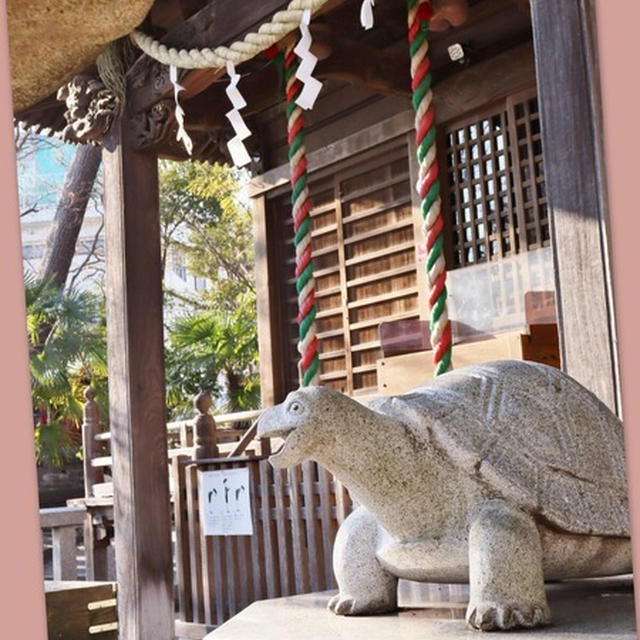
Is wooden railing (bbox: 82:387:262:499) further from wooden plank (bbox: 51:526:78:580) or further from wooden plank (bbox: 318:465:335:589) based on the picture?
wooden plank (bbox: 318:465:335:589)

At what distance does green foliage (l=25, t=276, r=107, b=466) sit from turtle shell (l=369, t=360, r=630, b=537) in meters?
13.2

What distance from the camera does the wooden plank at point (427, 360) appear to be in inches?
195

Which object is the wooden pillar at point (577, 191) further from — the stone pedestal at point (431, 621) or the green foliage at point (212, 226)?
the green foliage at point (212, 226)

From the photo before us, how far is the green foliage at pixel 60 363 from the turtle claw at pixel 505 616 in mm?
13494

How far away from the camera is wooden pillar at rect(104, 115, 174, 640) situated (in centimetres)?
A: 501

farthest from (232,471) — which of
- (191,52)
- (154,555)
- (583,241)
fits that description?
(583,241)

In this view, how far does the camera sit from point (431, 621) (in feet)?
7.22

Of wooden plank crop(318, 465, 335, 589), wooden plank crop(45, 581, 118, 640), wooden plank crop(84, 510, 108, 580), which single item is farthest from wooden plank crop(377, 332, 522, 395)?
wooden plank crop(84, 510, 108, 580)

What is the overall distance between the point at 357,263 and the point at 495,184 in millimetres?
1424

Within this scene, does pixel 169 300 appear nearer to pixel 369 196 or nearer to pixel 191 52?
pixel 369 196

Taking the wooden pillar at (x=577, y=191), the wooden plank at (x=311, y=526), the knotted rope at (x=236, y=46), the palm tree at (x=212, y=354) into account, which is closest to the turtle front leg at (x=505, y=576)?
the wooden pillar at (x=577, y=191)

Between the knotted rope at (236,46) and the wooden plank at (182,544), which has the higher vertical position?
the knotted rope at (236,46)

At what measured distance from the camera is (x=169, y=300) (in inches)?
941

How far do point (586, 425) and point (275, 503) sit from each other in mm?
3408
